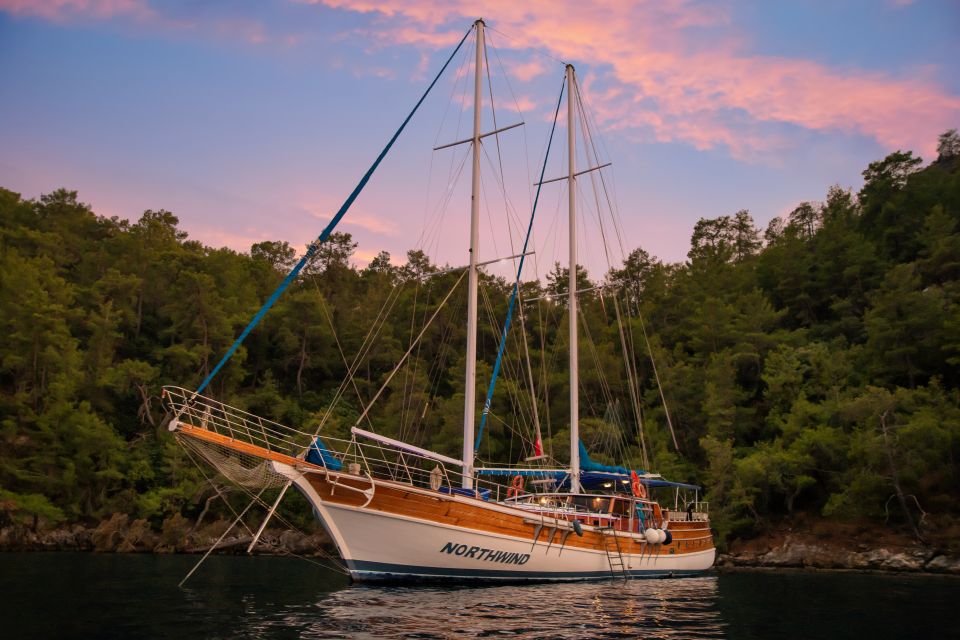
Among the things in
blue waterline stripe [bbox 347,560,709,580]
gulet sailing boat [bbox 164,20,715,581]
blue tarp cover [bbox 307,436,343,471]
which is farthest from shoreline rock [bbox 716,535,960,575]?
blue tarp cover [bbox 307,436,343,471]

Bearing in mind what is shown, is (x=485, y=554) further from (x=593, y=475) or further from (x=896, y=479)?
(x=896, y=479)

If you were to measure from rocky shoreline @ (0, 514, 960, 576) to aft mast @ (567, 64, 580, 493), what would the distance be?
12411 millimetres

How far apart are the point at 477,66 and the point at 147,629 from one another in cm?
2047

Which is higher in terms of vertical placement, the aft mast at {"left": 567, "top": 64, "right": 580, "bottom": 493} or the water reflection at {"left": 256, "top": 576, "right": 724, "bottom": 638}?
the aft mast at {"left": 567, "top": 64, "right": 580, "bottom": 493}

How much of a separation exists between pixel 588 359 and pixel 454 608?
129 ft

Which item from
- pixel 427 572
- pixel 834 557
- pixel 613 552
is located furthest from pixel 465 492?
pixel 834 557

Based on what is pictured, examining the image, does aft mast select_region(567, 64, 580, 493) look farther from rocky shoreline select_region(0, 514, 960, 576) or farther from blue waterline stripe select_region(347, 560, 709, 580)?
rocky shoreline select_region(0, 514, 960, 576)

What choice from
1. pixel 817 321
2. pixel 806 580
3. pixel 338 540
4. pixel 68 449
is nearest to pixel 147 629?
pixel 338 540

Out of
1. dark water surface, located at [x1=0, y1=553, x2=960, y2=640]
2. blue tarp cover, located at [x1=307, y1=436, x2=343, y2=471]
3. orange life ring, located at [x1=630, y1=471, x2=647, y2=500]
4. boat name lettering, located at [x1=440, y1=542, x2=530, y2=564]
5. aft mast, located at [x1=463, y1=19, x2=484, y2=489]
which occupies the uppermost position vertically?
aft mast, located at [x1=463, y1=19, x2=484, y2=489]

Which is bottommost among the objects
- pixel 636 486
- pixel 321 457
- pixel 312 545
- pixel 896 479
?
pixel 312 545

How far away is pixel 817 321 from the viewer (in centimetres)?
6306

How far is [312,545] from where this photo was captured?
36.0m

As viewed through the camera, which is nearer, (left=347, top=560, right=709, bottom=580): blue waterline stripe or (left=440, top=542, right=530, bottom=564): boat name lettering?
(left=347, top=560, right=709, bottom=580): blue waterline stripe

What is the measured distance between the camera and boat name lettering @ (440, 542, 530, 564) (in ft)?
68.0
